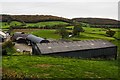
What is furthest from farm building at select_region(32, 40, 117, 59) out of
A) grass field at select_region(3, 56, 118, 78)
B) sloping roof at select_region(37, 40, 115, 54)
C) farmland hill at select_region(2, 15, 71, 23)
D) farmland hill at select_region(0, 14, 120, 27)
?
farmland hill at select_region(2, 15, 71, 23)

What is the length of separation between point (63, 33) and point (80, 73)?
45.2 m

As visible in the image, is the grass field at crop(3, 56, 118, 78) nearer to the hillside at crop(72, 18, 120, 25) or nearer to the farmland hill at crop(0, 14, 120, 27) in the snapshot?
the farmland hill at crop(0, 14, 120, 27)

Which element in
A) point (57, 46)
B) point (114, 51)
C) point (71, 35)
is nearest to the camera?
point (57, 46)

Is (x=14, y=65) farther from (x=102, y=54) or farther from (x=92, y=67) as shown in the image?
(x=102, y=54)

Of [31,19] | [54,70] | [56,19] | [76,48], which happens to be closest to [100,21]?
[56,19]

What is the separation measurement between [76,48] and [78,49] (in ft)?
1.93

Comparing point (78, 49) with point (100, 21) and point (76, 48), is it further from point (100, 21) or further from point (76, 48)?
point (100, 21)

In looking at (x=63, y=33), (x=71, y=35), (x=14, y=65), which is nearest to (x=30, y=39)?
(x=63, y=33)

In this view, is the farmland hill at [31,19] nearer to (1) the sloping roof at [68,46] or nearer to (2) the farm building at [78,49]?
(1) the sloping roof at [68,46]

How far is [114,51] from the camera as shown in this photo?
5059cm

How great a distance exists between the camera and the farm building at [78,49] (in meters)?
44.3

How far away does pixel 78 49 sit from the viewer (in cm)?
4622

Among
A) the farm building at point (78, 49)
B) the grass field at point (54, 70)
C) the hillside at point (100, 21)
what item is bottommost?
the grass field at point (54, 70)

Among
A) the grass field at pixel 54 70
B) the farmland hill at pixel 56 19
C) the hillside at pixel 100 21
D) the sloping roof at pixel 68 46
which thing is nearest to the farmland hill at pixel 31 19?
the farmland hill at pixel 56 19
